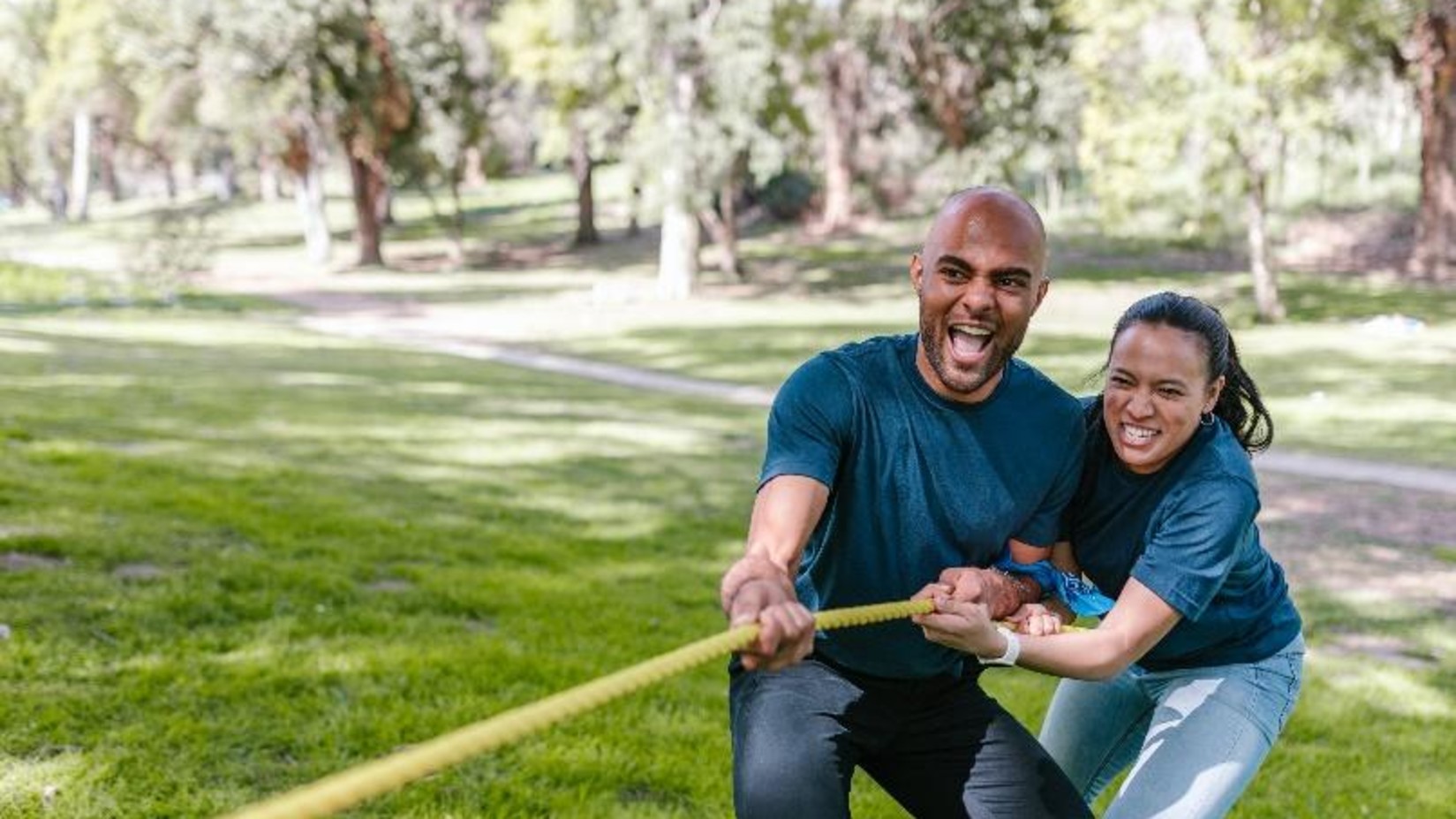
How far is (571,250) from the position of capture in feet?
150

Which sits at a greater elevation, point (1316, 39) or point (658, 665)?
point (1316, 39)

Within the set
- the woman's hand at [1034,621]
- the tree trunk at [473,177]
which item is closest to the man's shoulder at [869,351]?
the woman's hand at [1034,621]

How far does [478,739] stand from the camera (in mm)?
1824

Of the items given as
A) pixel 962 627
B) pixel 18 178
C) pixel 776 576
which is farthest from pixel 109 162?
pixel 962 627

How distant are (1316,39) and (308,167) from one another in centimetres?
2744

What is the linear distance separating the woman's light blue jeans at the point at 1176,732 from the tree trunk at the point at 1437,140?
2781cm

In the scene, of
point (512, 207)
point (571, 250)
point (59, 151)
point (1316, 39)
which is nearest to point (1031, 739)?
point (1316, 39)

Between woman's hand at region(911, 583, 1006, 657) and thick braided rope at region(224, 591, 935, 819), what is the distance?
22 cm

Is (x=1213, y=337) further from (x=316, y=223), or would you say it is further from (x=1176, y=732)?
(x=316, y=223)

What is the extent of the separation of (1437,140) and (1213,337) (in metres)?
31.3

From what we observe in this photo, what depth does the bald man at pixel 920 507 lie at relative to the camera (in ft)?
9.25

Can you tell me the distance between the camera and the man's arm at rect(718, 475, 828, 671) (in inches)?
90.3

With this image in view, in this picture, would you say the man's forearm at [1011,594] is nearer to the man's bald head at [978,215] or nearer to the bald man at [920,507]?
the bald man at [920,507]

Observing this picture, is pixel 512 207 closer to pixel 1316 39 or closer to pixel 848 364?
pixel 1316 39
